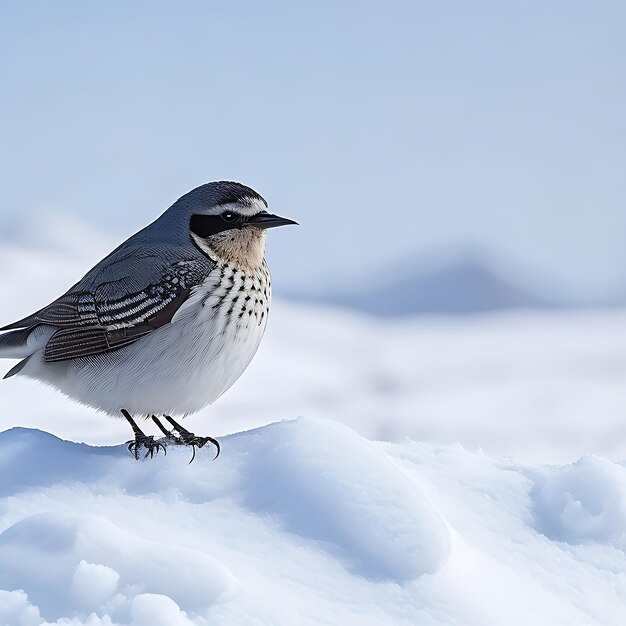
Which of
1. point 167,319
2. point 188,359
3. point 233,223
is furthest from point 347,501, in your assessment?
point 233,223

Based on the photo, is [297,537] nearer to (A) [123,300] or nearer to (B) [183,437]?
(B) [183,437]

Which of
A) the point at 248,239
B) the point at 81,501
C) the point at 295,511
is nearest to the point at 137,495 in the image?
the point at 81,501

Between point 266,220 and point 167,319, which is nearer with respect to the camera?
point 167,319

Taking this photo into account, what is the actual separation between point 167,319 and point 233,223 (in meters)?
0.86

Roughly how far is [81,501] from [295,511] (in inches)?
47.1

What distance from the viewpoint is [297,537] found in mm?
5301

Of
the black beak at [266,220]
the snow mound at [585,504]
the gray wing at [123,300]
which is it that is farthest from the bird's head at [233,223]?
the snow mound at [585,504]

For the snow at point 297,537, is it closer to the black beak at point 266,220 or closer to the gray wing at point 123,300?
the gray wing at point 123,300

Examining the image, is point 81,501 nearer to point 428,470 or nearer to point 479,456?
point 428,470

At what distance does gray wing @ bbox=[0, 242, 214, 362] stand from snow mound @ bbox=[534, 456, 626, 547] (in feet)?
8.86

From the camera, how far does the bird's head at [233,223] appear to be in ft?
21.7

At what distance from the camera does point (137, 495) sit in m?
5.60

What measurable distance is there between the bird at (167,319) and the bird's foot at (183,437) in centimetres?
1

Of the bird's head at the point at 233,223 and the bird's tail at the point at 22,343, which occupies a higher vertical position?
the bird's head at the point at 233,223
